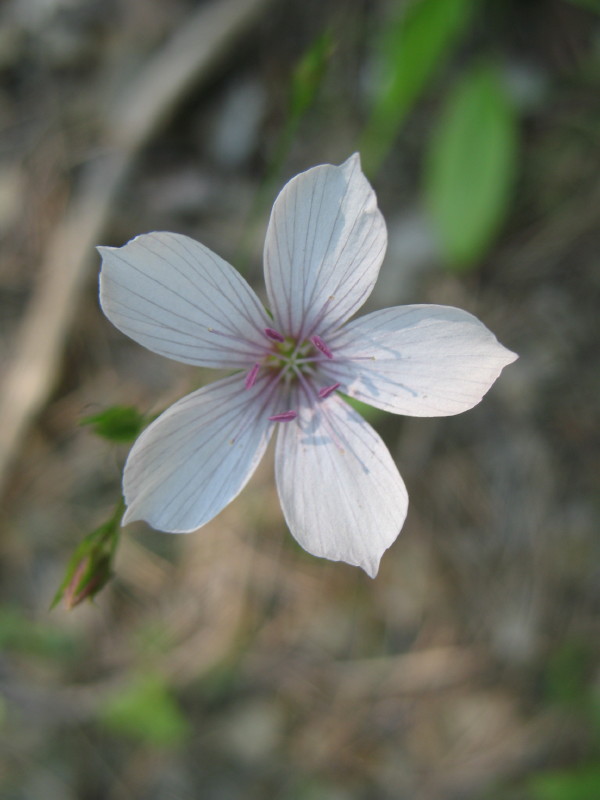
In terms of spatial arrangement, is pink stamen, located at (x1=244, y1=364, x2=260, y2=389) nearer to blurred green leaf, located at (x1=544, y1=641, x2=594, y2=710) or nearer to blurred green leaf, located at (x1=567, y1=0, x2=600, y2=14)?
blurred green leaf, located at (x1=544, y1=641, x2=594, y2=710)

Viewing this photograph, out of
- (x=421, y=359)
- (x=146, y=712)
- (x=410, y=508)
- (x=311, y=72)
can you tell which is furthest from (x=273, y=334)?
(x=146, y=712)

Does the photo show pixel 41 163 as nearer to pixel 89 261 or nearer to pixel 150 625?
pixel 89 261

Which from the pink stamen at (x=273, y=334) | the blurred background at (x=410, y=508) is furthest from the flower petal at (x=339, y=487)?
the blurred background at (x=410, y=508)

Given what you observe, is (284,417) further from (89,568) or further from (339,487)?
(89,568)

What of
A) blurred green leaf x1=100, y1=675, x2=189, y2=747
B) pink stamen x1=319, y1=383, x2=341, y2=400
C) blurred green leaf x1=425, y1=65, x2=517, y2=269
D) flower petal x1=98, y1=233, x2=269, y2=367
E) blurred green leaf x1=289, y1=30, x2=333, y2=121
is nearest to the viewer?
flower petal x1=98, y1=233, x2=269, y2=367

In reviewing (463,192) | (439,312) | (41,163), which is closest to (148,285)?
(439,312)

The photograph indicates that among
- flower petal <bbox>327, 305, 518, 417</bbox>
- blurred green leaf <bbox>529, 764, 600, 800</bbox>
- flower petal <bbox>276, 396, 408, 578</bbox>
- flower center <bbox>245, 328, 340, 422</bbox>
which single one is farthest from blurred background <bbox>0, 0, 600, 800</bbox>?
flower petal <bbox>327, 305, 518, 417</bbox>
